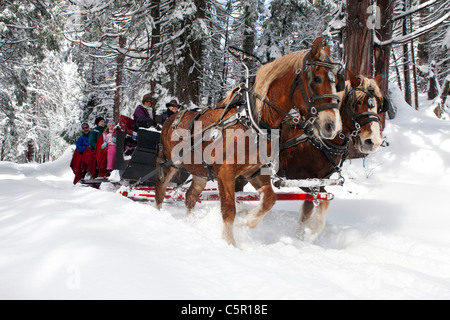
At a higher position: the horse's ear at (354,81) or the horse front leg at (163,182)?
the horse's ear at (354,81)

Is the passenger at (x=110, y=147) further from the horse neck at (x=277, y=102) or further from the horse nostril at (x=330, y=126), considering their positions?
the horse nostril at (x=330, y=126)

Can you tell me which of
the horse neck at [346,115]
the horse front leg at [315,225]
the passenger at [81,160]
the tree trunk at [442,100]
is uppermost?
the tree trunk at [442,100]

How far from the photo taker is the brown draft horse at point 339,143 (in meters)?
4.22

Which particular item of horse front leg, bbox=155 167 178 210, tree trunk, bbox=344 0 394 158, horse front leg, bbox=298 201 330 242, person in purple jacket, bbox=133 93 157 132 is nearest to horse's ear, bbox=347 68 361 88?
horse front leg, bbox=298 201 330 242

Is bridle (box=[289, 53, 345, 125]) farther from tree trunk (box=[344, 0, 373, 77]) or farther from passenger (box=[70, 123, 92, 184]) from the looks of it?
passenger (box=[70, 123, 92, 184])

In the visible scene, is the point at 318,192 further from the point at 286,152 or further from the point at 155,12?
the point at 155,12

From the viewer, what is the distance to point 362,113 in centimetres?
427

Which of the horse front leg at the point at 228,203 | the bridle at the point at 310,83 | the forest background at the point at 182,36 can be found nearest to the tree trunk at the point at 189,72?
the forest background at the point at 182,36

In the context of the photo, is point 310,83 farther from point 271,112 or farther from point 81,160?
point 81,160

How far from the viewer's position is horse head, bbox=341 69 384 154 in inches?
164

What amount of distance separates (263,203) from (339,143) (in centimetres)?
150

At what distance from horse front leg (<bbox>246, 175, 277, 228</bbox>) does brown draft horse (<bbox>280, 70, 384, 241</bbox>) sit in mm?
778
